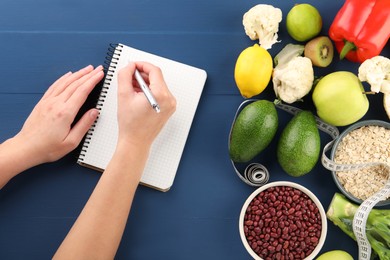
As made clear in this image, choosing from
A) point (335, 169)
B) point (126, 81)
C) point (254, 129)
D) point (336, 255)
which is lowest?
point (336, 255)

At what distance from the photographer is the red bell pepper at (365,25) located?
0.86 m

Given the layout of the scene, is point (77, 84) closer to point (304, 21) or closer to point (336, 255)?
point (304, 21)

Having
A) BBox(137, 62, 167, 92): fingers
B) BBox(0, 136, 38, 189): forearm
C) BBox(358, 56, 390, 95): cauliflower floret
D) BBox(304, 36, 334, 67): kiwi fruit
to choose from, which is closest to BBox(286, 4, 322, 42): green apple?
BBox(304, 36, 334, 67): kiwi fruit

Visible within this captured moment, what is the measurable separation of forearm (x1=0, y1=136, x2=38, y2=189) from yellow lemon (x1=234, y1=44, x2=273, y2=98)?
0.49 m

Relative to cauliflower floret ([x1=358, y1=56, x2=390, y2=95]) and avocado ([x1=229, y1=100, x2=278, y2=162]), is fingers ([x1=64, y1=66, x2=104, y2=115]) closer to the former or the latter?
avocado ([x1=229, y1=100, x2=278, y2=162])

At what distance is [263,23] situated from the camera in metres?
0.91

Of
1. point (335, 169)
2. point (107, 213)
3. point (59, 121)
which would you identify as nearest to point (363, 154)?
point (335, 169)

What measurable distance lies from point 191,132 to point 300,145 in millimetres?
252

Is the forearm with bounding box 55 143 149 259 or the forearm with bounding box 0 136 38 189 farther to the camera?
the forearm with bounding box 0 136 38 189

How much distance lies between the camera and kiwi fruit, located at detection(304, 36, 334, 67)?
918 mm

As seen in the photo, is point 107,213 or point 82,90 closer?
point 107,213

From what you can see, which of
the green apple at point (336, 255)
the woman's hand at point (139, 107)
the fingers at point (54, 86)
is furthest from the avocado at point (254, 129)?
the fingers at point (54, 86)

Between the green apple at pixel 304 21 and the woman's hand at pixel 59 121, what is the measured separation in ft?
1.45

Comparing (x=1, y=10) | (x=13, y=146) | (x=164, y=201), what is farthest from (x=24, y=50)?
(x=164, y=201)
